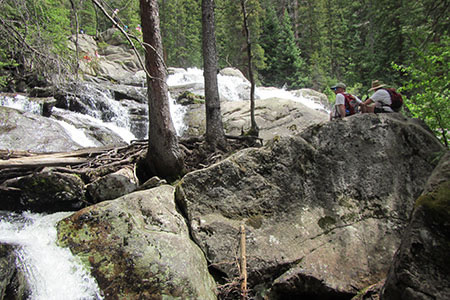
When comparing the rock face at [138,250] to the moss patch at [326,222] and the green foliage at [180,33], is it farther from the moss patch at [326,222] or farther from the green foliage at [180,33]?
the green foliage at [180,33]

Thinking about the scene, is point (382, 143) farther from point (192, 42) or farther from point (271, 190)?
point (192, 42)

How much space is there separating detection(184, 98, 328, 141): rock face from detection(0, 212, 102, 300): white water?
784cm

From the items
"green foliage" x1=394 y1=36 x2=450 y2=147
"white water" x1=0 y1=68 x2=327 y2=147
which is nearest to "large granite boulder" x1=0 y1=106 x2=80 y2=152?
"white water" x1=0 y1=68 x2=327 y2=147

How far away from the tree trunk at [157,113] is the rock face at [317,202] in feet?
5.65

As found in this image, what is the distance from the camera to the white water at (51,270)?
139 inches

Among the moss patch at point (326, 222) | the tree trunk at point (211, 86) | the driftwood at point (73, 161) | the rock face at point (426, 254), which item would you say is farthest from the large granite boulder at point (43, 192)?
the rock face at point (426, 254)

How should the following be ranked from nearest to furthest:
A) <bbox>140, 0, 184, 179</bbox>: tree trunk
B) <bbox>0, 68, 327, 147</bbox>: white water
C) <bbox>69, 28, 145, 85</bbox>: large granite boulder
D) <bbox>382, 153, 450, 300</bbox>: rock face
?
<bbox>382, 153, 450, 300</bbox>: rock face → <bbox>140, 0, 184, 179</bbox>: tree trunk → <bbox>0, 68, 327, 147</bbox>: white water → <bbox>69, 28, 145, 85</bbox>: large granite boulder

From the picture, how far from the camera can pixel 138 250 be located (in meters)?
3.88

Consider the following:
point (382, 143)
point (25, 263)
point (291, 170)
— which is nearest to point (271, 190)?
point (291, 170)

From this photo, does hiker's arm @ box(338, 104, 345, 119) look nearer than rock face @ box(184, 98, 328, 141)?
Yes

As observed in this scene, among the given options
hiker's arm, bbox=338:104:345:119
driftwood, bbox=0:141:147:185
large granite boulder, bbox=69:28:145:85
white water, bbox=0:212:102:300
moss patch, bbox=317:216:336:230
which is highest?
large granite boulder, bbox=69:28:145:85

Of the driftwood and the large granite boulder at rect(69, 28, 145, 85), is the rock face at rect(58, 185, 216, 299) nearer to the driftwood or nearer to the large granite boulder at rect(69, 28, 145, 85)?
the driftwood

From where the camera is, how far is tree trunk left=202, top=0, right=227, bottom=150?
789cm

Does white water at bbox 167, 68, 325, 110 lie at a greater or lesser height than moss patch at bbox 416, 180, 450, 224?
greater
